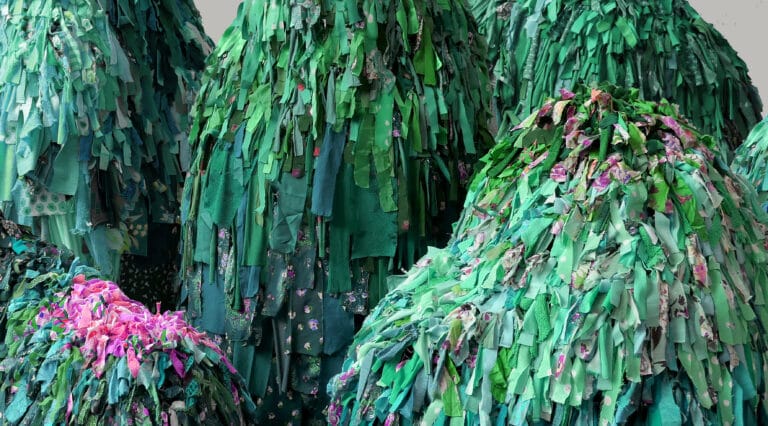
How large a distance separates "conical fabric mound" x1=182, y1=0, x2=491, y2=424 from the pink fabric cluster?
28cm

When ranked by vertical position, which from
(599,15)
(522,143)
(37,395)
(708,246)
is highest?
(599,15)

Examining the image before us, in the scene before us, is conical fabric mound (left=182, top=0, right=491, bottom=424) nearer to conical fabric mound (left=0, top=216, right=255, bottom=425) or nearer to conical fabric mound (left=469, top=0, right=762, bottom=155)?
conical fabric mound (left=0, top=216, right=255, bottom=425)

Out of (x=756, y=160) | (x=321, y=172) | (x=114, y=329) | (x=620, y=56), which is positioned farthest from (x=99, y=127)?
(x=756, y=160)

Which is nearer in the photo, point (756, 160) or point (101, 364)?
point (101, 364)

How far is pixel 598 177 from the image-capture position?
2602mm

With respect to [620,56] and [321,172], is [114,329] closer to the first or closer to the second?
[321,172]

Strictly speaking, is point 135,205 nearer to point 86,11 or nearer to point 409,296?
point 86,11

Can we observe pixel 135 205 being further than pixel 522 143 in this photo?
Yes

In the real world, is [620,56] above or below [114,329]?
above

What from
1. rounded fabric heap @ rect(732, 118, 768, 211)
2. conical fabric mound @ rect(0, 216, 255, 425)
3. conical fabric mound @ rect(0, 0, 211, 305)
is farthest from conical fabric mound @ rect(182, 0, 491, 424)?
rounded fabric heap @ rect(732, 118, 768, 211)

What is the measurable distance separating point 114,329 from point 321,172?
53 centimetres

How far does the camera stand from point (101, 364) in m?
2.68

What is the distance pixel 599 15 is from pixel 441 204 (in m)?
0.67

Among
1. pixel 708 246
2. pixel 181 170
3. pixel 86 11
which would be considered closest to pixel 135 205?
pixel 181 170
